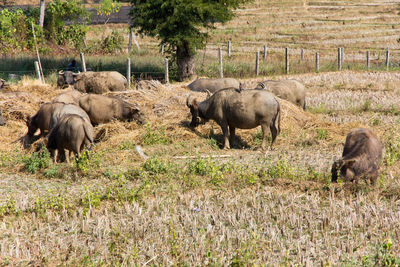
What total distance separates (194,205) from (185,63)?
55.0ft

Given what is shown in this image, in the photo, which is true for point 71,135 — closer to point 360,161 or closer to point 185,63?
point 360,161

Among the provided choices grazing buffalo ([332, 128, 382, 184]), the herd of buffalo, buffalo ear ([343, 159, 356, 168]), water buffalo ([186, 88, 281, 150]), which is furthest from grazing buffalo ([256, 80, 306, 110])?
buffalo ear ([343, 159, 356, 168])

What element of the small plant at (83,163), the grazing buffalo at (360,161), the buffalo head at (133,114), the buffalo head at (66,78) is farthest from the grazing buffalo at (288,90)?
the buffalo head at (66,78)

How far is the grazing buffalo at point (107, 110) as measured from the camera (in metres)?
13.9

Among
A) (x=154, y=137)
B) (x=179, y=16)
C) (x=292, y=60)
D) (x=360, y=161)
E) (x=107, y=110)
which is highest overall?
(x=179, y=16)

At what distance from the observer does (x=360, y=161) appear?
7.93 m

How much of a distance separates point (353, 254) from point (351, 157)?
2.49 meters

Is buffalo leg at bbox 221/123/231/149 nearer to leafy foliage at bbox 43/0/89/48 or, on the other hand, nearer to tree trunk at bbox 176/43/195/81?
tree trunk at bbox 176/43/195/81

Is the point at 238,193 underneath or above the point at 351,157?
underneath

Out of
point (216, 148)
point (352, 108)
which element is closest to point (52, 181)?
point (216, 148)

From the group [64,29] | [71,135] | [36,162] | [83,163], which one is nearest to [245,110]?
[71,135]

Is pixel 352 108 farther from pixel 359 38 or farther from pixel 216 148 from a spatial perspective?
pixel 359 38

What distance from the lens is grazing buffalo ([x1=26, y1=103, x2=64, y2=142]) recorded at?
12766mm

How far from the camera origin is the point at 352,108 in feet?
52.8
